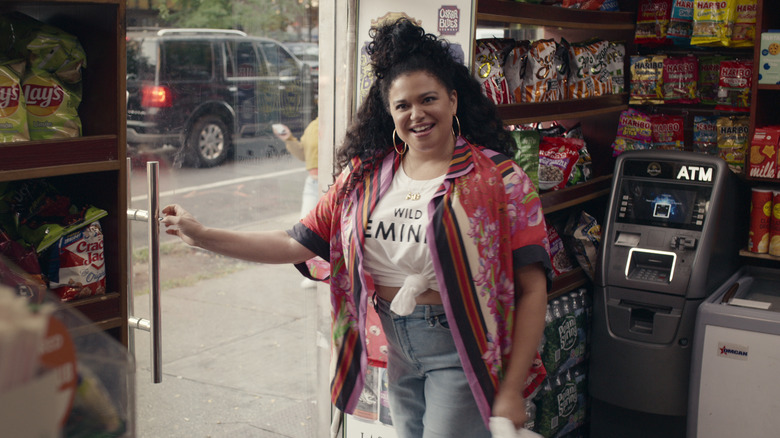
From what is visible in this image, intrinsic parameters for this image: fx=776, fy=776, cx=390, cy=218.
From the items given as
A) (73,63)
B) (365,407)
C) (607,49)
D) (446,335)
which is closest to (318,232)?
(446,335)

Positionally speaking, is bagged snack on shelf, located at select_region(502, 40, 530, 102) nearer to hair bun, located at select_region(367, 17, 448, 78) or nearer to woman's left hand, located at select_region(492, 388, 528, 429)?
hair bun, located at select_region(367, 17, 448, 78)

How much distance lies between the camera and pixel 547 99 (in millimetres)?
3270

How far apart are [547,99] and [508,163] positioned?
1304 millimetres

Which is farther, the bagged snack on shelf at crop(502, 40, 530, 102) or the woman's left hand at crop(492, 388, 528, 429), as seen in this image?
the bagged snack on shelf at crop(502, 40, 530, 102)

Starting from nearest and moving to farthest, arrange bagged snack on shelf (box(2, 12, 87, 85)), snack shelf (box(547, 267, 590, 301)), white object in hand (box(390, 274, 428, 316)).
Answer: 1. bagged snack on shelf (box(2, 12, 87, 85))
2. white object in hand (box(390, 274, 428, 316))
3. snack shelf (box(547, 267, 590, 301))

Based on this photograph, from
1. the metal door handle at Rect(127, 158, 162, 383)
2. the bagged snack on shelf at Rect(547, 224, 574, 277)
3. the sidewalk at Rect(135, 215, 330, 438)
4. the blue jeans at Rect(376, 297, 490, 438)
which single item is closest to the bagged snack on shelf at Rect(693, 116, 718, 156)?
the bagged snack on shelf at Rect(547, 224, 574, 277)

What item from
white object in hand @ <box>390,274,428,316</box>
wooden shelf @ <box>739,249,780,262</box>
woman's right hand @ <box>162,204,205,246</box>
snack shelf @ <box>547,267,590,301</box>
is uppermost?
woman's right hand @ <box>162,204,205,246</box>

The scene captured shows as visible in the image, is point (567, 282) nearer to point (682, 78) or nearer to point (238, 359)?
point (682, 78)

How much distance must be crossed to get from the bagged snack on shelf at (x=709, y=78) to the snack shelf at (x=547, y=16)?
1.41 ft

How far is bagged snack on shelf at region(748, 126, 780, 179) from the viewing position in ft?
10.7

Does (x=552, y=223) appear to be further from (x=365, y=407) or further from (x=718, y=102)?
(x=365, y=407)

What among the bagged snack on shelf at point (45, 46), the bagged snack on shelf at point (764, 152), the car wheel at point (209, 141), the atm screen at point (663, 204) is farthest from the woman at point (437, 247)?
the bagged snack on shelf at point (764, 152)

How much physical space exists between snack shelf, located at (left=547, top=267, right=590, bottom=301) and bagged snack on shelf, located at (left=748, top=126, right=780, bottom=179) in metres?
0.86

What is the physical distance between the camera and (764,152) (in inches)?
129
